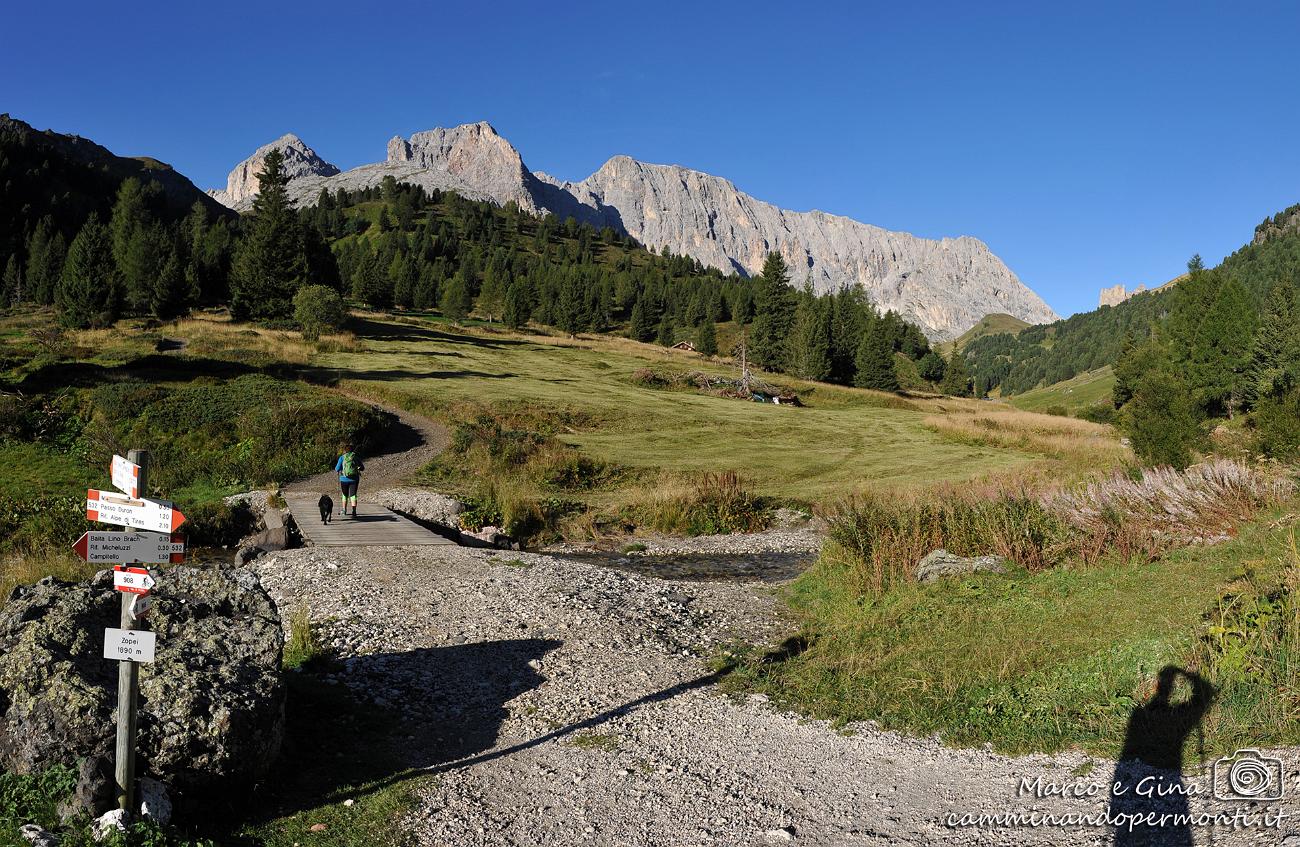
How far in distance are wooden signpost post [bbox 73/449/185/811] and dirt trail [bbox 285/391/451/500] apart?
21.5 m

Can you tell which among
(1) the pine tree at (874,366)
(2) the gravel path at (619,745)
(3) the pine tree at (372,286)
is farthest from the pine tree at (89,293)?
(1) the pine tree at (874,366)

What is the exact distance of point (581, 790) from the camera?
7.18 metres

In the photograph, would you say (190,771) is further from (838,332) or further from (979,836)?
(838,332)

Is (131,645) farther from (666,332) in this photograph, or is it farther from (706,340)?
(666,332)

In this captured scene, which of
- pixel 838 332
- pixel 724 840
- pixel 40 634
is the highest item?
pixel 838 332

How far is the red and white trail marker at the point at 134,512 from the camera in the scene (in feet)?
18.0

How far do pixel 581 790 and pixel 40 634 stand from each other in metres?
5.11

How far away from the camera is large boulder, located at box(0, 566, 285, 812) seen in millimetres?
6160

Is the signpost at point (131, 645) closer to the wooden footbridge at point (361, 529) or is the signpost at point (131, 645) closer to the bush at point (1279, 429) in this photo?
the wooden footbridge at point (361, 529)

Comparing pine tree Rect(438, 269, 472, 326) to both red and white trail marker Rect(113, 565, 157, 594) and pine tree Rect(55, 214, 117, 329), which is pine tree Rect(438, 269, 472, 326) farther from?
red and white trail marker Rect(113, 565, 157, 594)

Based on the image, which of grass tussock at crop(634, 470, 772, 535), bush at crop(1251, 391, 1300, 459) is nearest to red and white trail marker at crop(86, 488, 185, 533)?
grass tussock at crop(634, 470, 772, 535)

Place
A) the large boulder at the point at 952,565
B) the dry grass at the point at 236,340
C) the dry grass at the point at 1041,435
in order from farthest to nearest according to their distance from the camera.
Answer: the dry grass at the point at 236,340, the dry grass at the point at 1041,435, the large boulder at the point at 952,565

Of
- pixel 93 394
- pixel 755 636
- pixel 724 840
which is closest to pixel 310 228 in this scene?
pixel 93 394

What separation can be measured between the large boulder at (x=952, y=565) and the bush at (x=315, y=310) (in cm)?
5673
